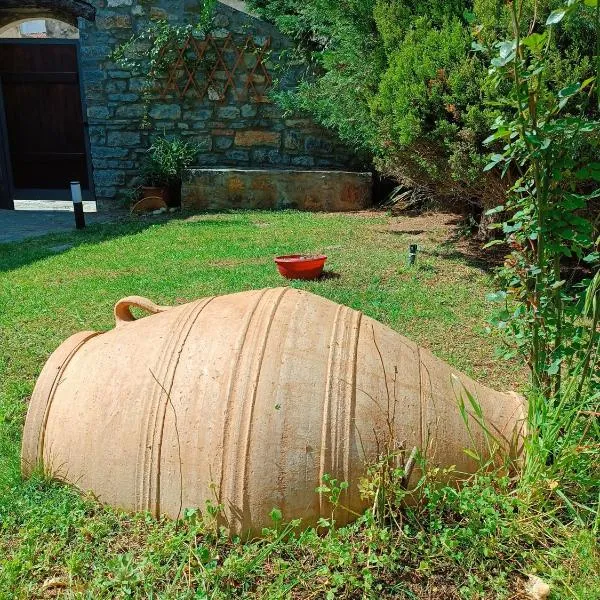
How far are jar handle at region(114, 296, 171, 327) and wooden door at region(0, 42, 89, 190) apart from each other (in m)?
9.84

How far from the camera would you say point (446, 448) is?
2.02 meters

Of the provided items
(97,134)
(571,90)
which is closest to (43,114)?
(97,134)

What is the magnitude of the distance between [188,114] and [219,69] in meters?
0.78

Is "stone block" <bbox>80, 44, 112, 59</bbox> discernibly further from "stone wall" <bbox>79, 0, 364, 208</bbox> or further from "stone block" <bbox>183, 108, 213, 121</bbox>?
"stone block" <bbox>183, 108, 213, 121</bbox>

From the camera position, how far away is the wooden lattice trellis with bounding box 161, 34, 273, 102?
9.20 m

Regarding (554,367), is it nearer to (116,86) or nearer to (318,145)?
(318,145)

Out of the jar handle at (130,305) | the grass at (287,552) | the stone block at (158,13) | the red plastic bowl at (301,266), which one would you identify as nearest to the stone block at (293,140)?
the stone block at (158,13)

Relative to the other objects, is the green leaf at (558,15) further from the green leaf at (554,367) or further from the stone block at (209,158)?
the stone block at (209,158)

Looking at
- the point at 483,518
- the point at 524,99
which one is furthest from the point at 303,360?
the point at 524,99

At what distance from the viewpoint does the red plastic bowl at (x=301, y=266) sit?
5020 millimetres

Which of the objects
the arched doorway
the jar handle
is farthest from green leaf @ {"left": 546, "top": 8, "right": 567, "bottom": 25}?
the arched doorway

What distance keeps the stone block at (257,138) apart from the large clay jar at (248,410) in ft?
24.8

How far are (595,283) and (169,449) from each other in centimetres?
136

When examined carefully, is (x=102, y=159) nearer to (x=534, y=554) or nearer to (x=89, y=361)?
(x=89, y=361)
